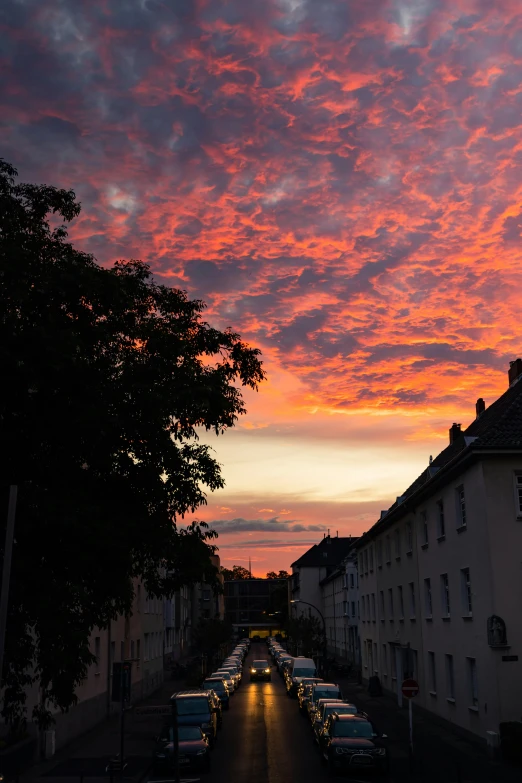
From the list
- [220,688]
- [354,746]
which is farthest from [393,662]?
[354,746]

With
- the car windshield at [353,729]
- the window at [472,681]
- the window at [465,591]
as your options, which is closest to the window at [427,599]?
the window at [465,591]

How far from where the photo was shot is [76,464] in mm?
16062

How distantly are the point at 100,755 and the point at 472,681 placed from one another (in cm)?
1356

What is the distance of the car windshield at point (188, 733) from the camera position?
81.5 feet

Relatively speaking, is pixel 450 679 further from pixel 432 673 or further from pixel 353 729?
pixel 353 729

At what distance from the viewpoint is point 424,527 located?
1506 inches

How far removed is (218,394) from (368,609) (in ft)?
149

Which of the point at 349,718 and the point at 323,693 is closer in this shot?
the point at 349,718

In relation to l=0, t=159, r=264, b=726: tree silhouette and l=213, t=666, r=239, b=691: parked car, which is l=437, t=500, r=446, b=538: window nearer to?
l=0, t=159, r=264, b=726: tree silhouette

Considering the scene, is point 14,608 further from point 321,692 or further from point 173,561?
point 321,692

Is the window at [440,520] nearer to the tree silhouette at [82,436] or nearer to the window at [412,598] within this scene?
the window at [412,598]

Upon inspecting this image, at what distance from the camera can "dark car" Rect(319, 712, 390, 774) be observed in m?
22.2

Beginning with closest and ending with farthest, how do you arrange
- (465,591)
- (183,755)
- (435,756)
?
(183,755) → (435,756) → (465,591)

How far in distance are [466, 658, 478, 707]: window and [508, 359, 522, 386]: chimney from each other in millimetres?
13518
